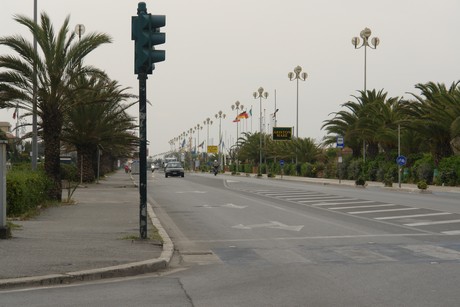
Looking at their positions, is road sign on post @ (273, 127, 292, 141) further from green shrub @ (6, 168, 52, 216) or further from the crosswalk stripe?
the crosswalk stripe

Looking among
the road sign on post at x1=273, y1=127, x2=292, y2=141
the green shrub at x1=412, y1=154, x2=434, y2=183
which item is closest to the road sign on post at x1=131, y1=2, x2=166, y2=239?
the green shrub at x1=412, y1=154, x2=434, y2=183

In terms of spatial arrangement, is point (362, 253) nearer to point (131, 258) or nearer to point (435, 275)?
point (435, 275)

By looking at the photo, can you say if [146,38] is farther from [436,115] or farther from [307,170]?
[307,170]

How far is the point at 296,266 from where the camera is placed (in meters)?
10.4

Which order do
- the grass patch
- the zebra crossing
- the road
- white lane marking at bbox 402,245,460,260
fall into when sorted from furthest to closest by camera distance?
the zebra crossing < the grass patch < white lane marking at bbox 402,245,460,260 < the road

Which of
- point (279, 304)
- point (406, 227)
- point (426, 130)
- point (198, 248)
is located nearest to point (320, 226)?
point (406, 227)

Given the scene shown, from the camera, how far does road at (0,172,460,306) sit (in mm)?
7742

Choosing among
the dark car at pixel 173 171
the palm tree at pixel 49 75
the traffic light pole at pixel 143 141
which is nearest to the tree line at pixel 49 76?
the palm tree at pixel 49 75

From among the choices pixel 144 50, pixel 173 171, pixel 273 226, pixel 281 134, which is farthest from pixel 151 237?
pixel 281 134

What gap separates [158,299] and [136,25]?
21.6ft

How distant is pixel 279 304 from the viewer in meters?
7.40

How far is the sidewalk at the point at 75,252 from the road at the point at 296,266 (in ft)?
1.06

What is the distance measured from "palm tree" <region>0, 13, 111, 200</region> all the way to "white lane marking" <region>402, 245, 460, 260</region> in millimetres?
15558

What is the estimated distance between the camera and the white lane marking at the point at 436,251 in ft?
37.2
